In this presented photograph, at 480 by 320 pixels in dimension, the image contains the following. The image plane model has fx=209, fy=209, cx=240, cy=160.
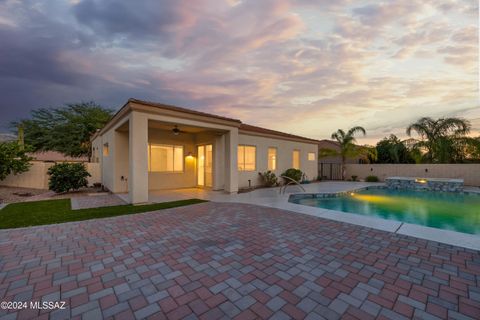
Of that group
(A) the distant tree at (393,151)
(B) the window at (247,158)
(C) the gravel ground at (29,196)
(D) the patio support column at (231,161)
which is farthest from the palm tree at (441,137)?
(C) the gravel ground at (29,196)

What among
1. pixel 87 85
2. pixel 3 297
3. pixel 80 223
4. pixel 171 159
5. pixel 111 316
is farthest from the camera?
pixel 87 85

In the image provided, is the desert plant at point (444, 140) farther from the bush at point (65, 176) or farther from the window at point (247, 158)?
the bush at point (65, 176)

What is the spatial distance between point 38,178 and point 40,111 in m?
10.6

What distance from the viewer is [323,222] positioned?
5.31m

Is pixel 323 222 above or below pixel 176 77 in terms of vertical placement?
below

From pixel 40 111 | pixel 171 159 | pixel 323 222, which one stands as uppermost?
pixel 40 111

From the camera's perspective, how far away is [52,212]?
20.7 feet

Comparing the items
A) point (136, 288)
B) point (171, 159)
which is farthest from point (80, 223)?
point (171, 159)

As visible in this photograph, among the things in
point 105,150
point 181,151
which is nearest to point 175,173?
point 181,151

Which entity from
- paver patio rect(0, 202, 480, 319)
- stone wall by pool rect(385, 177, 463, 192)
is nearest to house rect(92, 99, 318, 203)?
paver patio rect(0, 202, 480, 319)

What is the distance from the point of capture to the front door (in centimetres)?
1180

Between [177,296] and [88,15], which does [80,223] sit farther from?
[88,15]

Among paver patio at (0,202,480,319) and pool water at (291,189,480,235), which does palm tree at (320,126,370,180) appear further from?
paver patio at (0,202,480,319)

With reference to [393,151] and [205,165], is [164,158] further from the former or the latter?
[393,151]
